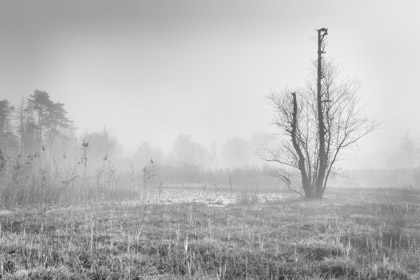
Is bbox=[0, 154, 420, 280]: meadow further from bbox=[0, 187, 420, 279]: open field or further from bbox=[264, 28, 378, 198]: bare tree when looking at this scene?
bbox=[264, 28, 378, 198]: bare tree

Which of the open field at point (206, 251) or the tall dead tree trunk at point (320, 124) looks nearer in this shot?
the open field at point (206, 251)

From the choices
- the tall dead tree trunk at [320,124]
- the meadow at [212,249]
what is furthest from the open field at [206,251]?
the tall dead tree trunk at [320,124]

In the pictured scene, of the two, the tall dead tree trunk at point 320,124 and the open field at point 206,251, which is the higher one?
the tall dead tree trunk at point 320,124

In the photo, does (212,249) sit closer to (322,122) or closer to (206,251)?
(206,251)

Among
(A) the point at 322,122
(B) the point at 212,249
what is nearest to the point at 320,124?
(A) the point at 322,122

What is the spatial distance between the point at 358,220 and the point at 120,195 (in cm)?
1727

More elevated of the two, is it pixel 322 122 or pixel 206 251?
pixel 322 122

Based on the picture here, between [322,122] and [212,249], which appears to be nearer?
[212,249]

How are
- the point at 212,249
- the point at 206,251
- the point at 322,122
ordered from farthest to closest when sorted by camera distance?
the point at 322,122 < the point at 212,249 < the point at 206,251

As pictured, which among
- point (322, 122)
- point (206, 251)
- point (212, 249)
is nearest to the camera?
point (206, 251)

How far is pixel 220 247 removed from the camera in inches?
260

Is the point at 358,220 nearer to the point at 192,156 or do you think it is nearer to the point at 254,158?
the point at 192,156

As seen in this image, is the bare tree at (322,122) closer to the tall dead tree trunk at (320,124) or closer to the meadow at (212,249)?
the tall dead tree trunk at (320,124)

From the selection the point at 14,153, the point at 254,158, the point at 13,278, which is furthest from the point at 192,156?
the point at 13,278
